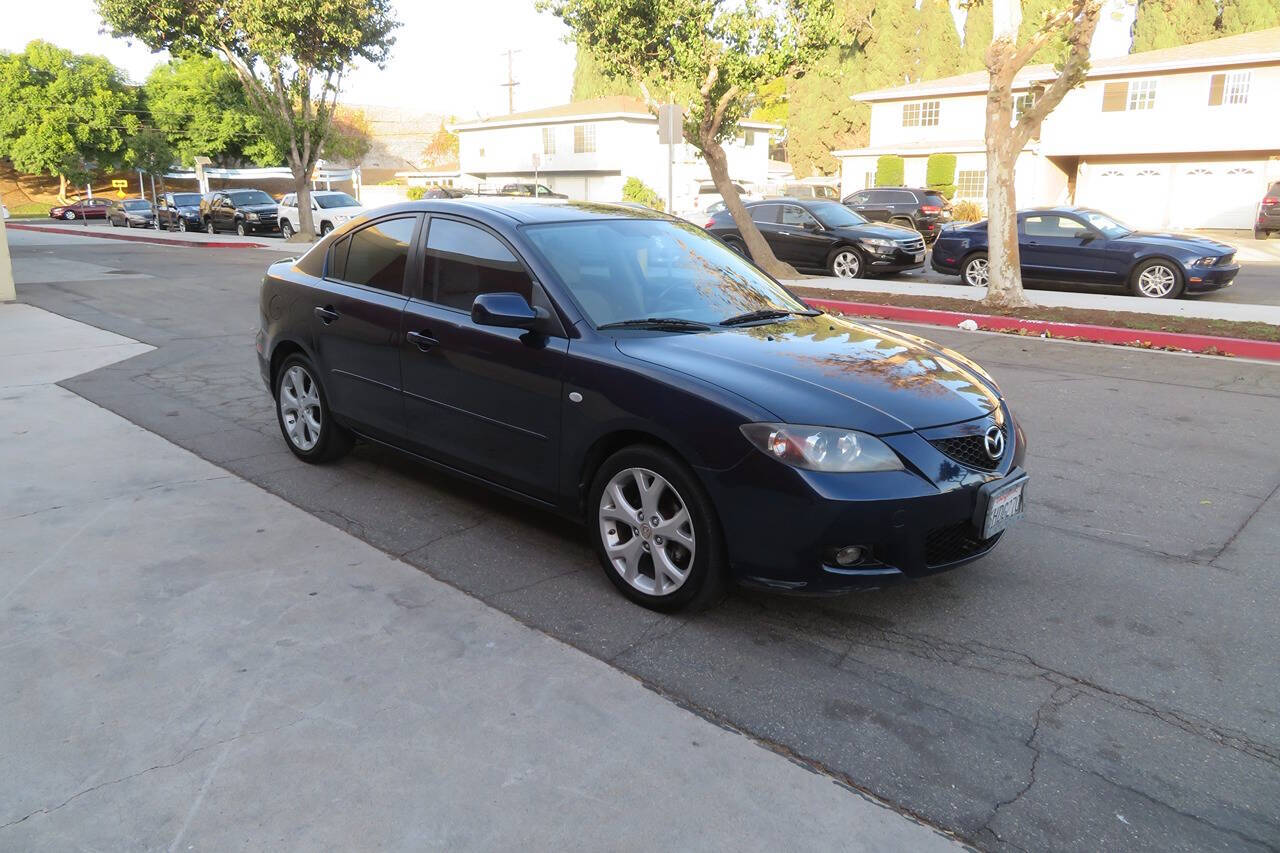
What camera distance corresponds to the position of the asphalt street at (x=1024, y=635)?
2.90m

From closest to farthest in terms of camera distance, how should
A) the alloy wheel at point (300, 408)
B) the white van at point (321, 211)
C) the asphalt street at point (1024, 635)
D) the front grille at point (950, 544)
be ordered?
the asphalt street at point (1024, 635) < the front grille at point (950, 544) < the alloy wheel at point (300, 408) < the white van at point (321, 211)

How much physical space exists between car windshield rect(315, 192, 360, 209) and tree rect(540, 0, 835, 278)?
15451 millimetres

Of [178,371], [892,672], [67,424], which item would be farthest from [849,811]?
[178,371]

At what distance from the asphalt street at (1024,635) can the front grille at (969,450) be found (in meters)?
0.66

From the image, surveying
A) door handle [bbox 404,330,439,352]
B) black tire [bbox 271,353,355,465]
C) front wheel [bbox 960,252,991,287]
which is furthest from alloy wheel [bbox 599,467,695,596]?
front wheel [bbox 960,252,991,287]

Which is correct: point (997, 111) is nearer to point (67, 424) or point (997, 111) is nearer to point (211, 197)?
point (67, 424)

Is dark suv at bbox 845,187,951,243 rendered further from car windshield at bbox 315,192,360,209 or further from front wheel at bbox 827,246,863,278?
car windshield at bbox 315,192,360,209

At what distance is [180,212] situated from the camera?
Result: 3722 cm

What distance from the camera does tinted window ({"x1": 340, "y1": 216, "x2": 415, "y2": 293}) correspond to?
17.1 feet

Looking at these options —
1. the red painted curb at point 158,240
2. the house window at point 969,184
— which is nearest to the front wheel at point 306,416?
the red painted curb at point 158,240

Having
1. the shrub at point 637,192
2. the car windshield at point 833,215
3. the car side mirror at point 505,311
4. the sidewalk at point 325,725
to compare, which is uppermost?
the shrub at point 637,192

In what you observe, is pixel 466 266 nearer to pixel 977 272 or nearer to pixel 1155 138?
pixel 977 272

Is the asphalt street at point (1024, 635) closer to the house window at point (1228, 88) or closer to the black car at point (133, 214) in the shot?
the house window at point (1228, 88)

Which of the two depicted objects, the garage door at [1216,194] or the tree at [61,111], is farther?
the tree at [61,111]
